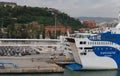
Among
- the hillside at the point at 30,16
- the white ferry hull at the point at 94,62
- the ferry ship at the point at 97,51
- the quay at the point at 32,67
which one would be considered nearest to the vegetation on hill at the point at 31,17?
the hillside at the point at 30,16

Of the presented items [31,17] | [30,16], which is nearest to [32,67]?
[31,17]

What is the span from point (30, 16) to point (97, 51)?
35.7 metres

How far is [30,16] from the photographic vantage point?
60.0 metres

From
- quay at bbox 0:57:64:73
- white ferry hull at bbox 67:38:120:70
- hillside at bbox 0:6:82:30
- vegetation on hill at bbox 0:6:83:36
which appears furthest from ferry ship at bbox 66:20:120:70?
hillside at bbox 0:6:82:30

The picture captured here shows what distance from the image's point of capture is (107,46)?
2552cm

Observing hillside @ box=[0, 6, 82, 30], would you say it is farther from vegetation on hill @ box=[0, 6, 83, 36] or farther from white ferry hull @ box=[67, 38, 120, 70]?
white ferry hull @ box=[67, 38, 120, 70]

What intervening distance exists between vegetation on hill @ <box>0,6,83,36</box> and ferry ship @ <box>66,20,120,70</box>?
1157 inches

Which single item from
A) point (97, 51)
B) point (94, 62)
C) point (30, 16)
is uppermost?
point (30, 16)

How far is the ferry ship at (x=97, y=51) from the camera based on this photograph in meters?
25.2

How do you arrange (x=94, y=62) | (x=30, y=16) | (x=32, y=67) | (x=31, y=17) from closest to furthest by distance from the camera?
(x=32, y=67) < (x=94, y=62) < (x=31, y=17) < (x=30, y=16)

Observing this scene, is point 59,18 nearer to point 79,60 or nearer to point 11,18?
point 11,18

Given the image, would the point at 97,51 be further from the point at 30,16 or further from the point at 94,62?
the point at 30,16

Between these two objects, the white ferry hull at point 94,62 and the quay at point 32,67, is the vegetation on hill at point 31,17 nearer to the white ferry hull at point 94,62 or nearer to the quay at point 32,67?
the quay at point 32,67

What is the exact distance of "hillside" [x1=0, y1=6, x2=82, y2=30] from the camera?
5667cm
